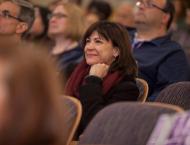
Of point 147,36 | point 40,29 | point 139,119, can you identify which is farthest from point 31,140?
point 40,29

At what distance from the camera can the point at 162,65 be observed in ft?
15.3

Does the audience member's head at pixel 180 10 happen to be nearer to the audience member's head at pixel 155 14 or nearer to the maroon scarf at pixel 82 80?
the audience member's head at pixel 155 14

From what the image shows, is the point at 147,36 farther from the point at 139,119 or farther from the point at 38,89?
the point at 38,89

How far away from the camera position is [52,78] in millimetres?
1184

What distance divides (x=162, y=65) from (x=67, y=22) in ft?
3.93

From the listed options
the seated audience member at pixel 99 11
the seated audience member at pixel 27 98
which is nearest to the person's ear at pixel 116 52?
the seated audience member at pixel 27 98

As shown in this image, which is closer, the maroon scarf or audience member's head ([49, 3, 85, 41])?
→ the maroon scarf

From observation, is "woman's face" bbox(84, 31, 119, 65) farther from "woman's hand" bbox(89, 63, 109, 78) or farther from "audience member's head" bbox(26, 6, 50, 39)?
"audience member's head" bbox(26, 6, 50, 39)

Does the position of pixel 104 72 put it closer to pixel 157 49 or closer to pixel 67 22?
pixel 157 49

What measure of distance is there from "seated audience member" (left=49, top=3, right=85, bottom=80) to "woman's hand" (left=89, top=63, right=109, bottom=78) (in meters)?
1.47

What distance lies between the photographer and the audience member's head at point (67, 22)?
5.51 m

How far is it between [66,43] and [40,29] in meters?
0.87

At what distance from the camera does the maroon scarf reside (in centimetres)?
369

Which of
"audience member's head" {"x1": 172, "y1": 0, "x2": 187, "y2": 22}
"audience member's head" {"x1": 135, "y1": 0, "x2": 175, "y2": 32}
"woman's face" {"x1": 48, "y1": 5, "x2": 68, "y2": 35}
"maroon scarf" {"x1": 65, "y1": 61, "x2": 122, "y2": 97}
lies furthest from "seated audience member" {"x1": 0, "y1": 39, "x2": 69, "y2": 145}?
"audience member's head" {"x1": 172, "y1": 0, "x2": 187, "y2": 22}
